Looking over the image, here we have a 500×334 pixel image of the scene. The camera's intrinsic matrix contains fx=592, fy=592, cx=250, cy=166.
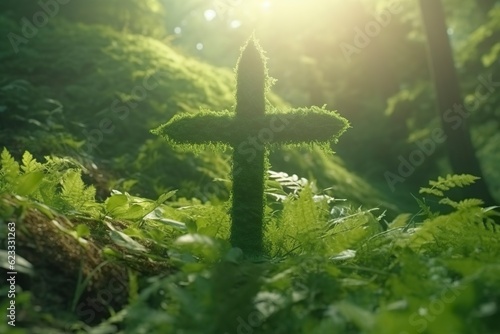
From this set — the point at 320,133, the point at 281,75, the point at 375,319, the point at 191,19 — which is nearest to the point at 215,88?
the point at 320,133

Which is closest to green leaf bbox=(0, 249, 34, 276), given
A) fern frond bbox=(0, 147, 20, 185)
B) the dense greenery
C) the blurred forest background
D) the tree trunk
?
the dense greenery

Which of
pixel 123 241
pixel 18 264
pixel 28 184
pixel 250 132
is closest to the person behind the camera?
pixel 18 264

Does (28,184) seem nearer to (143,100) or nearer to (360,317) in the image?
(360,317)

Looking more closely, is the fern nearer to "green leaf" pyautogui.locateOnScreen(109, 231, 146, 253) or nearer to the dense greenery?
the dense greenery

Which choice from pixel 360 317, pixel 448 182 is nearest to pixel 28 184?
pixel 360 317

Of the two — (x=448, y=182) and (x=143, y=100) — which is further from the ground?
(x=143, y=100)

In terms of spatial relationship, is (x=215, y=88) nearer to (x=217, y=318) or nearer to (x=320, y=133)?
(x=320, y=133)

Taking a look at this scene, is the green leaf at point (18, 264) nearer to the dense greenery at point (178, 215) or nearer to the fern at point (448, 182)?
the dense greenery at point (178, 215)
